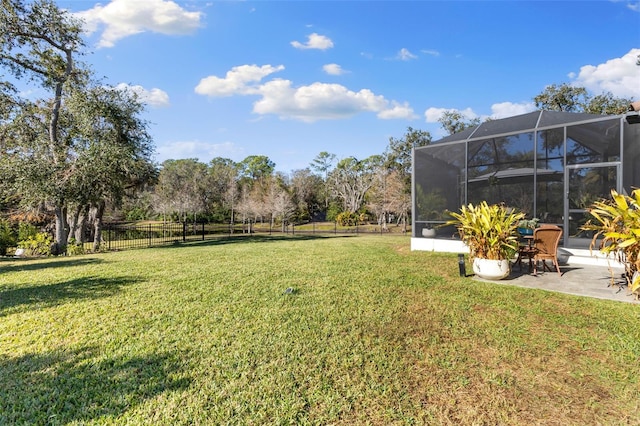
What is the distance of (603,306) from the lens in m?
4.10

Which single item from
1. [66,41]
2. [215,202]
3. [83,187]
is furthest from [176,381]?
[215,202]

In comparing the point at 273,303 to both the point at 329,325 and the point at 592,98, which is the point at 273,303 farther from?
the point at 592,98

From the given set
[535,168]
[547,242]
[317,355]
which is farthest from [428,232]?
[317,355]

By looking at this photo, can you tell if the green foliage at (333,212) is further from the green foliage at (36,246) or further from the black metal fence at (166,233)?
the green foliage at (36,246)

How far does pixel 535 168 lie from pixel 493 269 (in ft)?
14.1

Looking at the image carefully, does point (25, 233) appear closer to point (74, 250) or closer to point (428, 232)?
point (74, 250)

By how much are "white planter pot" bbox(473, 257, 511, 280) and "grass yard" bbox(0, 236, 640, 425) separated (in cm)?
38

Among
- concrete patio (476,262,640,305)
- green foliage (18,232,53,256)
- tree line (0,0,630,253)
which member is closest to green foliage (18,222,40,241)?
green foliage (18,232,53,256)

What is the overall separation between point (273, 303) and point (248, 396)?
205cm

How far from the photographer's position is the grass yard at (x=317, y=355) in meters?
2.24

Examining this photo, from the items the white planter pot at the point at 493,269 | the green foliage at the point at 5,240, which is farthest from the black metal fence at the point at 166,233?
the white planter pot at the point at 493,269

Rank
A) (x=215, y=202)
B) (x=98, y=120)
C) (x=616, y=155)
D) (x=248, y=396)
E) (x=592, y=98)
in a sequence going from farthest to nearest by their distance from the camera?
(x=215, y=202), (x=592, y=98), (x=98, y=120), (x=616, y=155), (x=248, y=396)

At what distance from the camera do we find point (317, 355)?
9.74 ft

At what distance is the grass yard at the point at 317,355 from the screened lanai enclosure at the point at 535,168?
177 inches
